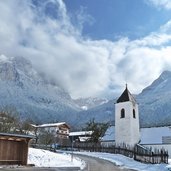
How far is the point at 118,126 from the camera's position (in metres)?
70.5

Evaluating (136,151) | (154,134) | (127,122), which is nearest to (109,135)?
(127,122)

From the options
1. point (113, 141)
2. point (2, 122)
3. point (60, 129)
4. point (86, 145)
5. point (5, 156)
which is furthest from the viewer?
point (60, 129)

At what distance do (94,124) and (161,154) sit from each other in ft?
126

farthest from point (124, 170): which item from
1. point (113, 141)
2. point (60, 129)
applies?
point (60, 129)

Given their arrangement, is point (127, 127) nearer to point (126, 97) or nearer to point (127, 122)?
point (127, 122)

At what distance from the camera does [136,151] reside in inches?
1719

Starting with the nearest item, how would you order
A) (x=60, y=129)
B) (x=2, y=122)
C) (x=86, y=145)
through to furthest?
1. (x=2, y=122)
2. (x=86, y=145)
3. (x=60, y=129)

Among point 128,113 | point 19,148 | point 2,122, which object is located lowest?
point 19,148

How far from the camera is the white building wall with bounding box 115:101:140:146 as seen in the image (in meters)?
67.6

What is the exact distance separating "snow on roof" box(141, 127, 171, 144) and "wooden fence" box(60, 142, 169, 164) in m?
10.7

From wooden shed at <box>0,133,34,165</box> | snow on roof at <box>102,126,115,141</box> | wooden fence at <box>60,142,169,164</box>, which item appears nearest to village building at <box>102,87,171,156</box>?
snow on roof at <box>102,126,115,141</box>

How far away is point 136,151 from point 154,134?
1003 inches

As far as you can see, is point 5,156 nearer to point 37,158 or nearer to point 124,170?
point 37,158

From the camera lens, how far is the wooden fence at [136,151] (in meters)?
36.6
